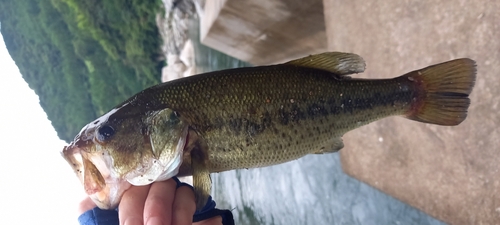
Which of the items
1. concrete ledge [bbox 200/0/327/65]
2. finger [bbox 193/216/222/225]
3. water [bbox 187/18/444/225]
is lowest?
water [bbox 187/18/444/225]

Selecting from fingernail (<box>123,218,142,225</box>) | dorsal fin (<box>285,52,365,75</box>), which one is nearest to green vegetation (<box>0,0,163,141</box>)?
dorsal fin (<box>285,52,365,75</box>)

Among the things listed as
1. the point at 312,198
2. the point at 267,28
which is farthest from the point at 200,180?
the point at 267,28

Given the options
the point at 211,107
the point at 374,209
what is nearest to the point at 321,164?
the point at 374,209

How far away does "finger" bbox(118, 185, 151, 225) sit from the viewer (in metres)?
1.76

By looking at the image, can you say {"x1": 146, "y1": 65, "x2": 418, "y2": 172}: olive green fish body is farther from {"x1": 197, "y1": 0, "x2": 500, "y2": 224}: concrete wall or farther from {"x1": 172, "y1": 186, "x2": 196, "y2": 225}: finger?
{"x1": 197, "y1": 0, "x2": 500, "y2": 224}: concrete wall

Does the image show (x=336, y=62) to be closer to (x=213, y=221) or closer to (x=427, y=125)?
(x=213, y=221)

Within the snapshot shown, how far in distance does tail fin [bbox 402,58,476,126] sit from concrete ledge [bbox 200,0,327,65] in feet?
9.14

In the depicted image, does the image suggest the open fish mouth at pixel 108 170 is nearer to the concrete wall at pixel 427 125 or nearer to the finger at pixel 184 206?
the finger at pixel 184 206

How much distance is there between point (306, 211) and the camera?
5.80 metres

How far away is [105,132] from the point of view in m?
1.89

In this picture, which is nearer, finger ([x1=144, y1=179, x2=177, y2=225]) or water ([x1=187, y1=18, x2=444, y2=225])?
finger ([x1=144, y1=179, x2=177, y2=225])

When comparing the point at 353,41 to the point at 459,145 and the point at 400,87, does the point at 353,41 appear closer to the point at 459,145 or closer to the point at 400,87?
the point at 459,145

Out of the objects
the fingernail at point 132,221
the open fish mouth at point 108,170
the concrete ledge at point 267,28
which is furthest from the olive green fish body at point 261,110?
the concrete ledge at point 267,28

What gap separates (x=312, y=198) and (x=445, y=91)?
383 centimetres
